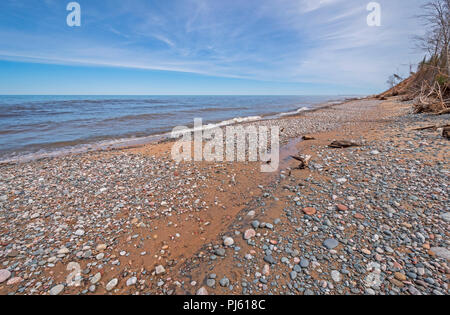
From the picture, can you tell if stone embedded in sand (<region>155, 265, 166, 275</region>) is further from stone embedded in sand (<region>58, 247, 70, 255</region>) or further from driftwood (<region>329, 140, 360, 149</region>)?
driftwood (<region>329, 140, 360, 149</region>)

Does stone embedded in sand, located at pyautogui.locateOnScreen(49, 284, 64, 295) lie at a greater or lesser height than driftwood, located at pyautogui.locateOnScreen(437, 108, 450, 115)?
lesser

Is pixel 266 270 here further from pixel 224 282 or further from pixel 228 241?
pixel 228 241

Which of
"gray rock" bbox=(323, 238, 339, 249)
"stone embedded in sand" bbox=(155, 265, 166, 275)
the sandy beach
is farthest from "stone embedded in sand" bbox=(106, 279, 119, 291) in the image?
"gray rock" bbox=(323, 238, 339, 249)

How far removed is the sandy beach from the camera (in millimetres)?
2639

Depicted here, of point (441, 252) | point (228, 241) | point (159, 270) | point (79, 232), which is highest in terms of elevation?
point (441, 252)

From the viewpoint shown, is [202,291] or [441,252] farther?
[441,252]

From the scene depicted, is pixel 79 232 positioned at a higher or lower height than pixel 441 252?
lower

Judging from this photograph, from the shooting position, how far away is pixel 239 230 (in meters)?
3.68

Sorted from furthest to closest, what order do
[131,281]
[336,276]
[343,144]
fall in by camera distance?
[343,144]
[131,281]
[336,276]

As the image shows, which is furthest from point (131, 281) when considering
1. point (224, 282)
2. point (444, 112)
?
point (444, 112)

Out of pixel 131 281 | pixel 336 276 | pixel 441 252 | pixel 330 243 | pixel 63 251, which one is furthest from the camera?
pixel 63 251

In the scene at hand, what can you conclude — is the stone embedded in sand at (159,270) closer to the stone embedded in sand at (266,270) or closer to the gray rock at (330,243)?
the stone embedded in sand at (266,270)
